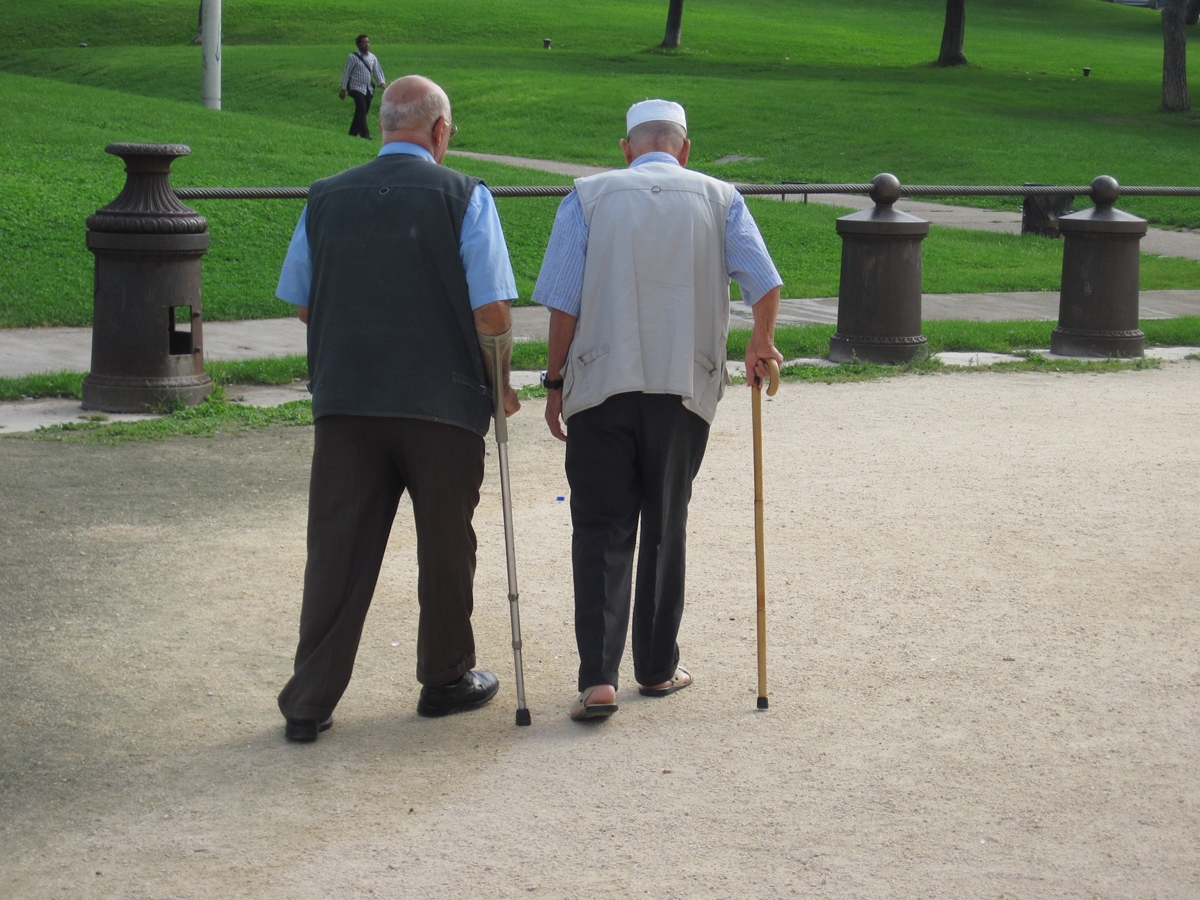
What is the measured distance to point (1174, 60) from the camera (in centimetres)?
3616

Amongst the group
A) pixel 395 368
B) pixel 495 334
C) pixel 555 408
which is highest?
pixel 495 334

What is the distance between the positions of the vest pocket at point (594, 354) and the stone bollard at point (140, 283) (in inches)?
174

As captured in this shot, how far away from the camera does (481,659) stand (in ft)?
16.0

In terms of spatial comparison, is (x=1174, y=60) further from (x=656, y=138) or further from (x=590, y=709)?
(x=590, y=709)

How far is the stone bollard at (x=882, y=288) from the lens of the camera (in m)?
10.3

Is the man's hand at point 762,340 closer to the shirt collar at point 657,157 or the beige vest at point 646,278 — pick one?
the beige vest at point 646,278

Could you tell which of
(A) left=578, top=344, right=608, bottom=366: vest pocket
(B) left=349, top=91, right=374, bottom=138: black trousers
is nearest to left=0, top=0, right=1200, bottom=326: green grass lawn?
(B) left=349, top=91, right=374, bottom=138: black trousers

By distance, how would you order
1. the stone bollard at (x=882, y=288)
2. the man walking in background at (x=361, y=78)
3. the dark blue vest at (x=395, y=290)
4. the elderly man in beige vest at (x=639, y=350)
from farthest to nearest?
the man walking in background at (x=361, y=78)
the stone bollard at (x=882, y=288)
the elderly man in beige vest at (x=639, y=350)
the dark blue vest at (x=395, y=290)

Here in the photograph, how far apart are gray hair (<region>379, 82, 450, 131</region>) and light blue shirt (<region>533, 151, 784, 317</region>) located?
46 centimetres

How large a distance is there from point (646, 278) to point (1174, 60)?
36048 mm

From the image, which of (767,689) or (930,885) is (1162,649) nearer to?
(767,689)

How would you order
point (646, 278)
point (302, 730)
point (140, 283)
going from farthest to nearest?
point (140, 283)
point (646, 278)
point (302, 730)

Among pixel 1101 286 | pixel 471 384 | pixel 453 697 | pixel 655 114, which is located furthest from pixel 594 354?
pixel 1101 286

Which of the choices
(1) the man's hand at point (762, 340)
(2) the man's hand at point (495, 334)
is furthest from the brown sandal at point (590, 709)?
(1) the man's hand at point (762, 340)
